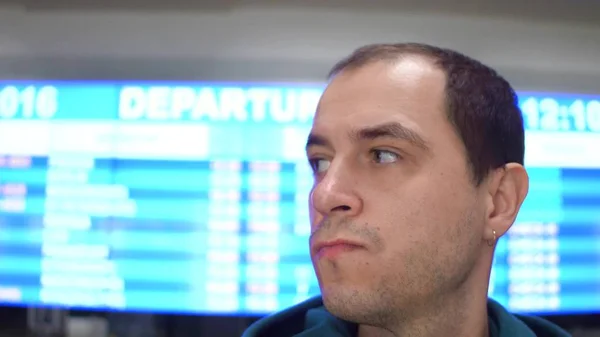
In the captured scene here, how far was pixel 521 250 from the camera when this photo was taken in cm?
117

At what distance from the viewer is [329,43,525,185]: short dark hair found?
0.73 m

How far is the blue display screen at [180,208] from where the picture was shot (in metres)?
1.14

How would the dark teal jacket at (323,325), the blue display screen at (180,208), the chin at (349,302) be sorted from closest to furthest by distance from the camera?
the chin at (349,302) → the dark teal jacket at (323,325) → the blue display screen at (180,208)

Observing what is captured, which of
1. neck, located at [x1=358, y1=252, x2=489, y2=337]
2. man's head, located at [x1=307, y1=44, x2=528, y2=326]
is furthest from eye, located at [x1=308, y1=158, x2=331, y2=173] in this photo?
neck, located at [x1=358, y1=252, x2=489, y2=337]

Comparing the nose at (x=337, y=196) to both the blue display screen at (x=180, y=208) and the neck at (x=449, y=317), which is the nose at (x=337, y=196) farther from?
the blue display screen at (x=180, y=208)

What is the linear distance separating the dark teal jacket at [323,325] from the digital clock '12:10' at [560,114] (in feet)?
1.63

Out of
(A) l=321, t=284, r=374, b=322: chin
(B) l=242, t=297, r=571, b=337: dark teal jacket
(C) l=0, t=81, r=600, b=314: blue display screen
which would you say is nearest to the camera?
(A) l=321, t=284, r=374, b=322: chin

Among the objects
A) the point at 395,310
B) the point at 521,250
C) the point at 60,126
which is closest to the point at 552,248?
the point at 521,250

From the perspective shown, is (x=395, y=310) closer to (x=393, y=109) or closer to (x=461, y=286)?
(x=461, y=286)

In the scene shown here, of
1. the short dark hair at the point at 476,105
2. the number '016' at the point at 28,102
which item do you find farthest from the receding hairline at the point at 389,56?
the number '016' at the point at 28,102

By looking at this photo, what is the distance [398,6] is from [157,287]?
2.95ft

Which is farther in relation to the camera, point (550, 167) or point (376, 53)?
point (550, 167)

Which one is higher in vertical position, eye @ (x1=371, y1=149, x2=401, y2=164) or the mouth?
eye @ (x1=371, y1=149, x2=401, y2=164)

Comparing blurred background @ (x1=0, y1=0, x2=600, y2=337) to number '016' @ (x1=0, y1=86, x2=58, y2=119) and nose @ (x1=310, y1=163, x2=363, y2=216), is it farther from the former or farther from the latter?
nose @ (x1=310, y1=163, x2=363, y2=216)
